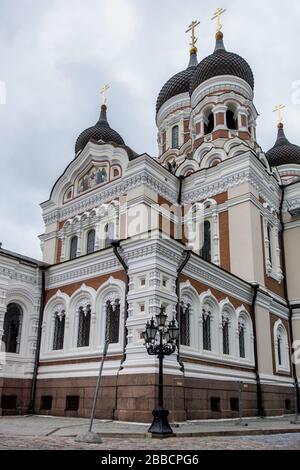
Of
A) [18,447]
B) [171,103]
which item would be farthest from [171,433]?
[171,103]

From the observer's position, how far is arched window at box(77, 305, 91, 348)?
14.9 metres

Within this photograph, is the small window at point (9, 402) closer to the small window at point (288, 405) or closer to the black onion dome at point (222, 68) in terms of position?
the small window at point (288, 405)

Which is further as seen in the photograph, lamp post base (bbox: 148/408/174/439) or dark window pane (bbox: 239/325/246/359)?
dark window pane (bbox: 239/325/246/359)

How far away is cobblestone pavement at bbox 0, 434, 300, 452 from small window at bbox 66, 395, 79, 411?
4947mm

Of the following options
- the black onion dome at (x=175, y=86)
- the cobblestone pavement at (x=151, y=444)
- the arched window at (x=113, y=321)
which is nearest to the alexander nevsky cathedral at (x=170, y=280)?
the arched window at (x=113, y=321)

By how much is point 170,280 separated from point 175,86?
20527 millimetres

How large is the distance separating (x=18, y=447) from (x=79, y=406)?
20.3 feet

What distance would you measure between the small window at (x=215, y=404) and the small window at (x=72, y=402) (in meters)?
4.09

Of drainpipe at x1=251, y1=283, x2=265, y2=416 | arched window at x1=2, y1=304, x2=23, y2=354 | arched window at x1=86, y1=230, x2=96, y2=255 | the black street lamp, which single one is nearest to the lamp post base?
the black street lamp

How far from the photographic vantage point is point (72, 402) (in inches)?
563

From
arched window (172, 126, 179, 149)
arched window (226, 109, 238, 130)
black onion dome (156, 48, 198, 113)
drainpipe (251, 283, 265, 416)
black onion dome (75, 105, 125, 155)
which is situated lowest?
drainpipe (251, 283, 265, 416)

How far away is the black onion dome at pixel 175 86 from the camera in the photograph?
30.6 m

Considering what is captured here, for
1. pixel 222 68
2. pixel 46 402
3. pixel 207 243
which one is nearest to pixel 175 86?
pixel 222 68

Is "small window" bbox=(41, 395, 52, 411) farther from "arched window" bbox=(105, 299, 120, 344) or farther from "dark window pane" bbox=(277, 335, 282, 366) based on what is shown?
"dark window pane" bbox=(277, 335, 282, 366)
